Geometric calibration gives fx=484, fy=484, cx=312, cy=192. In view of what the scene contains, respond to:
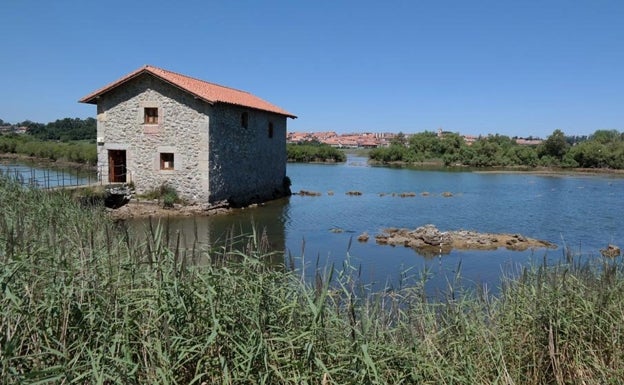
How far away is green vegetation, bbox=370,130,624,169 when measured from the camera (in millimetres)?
69625

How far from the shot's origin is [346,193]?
33.8 metres

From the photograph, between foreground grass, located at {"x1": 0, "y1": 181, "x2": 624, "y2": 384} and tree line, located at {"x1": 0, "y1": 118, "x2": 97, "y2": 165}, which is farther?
tree line, located at {"x1": 0, "y1": 118, "x2": 97, "y2": 165}

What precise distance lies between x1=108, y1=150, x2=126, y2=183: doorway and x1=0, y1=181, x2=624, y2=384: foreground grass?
1849cm

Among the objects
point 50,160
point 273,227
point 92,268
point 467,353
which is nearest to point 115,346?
point 92,268

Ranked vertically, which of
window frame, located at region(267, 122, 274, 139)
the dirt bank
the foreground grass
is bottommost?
the dirt bank

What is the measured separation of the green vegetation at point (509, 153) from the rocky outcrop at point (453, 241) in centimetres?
6081

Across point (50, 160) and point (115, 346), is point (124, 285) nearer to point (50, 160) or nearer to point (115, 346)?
point (115, 346)

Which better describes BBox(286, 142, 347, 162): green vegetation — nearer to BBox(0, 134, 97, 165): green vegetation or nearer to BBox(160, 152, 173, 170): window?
BBox(0, 134, 97, 165): green vegetation

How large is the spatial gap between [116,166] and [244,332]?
67.6 feet

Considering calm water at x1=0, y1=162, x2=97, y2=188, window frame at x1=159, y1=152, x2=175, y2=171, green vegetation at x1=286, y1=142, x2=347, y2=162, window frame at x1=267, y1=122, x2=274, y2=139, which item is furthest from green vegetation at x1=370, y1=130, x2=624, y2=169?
window frame at x1=159, y1=152, x2=175, y2=171

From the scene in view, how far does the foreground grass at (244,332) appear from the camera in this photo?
139 inches

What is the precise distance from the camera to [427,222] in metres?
21.9

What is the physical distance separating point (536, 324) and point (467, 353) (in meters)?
0.87

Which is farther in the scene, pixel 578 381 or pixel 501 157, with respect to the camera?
pixel 501 157
